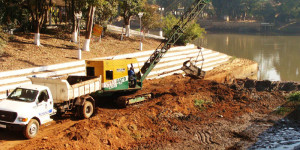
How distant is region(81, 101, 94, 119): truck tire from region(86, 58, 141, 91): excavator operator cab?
1635mm

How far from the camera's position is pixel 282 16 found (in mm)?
98375

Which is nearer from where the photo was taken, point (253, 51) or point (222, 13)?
point (253, 51)

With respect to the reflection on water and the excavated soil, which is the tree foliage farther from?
the excavated soil

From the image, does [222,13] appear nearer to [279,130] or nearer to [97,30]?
[97,30]

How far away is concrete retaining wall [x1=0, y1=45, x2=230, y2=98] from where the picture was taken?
19375 mm

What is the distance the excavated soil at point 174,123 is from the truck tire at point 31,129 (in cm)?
25

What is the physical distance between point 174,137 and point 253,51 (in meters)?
47.1

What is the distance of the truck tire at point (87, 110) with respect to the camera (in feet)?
50.4

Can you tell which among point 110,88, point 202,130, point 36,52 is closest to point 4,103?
point 110,88

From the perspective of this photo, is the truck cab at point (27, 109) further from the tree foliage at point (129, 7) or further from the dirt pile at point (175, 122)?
the tree foliage at point (129, 7)

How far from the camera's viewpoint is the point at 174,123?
1614 cm

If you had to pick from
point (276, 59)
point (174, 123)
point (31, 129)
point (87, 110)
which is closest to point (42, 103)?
point (31, 129)

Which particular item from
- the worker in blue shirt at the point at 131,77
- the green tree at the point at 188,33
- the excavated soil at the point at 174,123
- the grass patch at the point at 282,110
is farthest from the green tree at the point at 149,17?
the grass patch at the point at 282,110

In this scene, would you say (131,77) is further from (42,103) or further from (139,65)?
(139,65)
